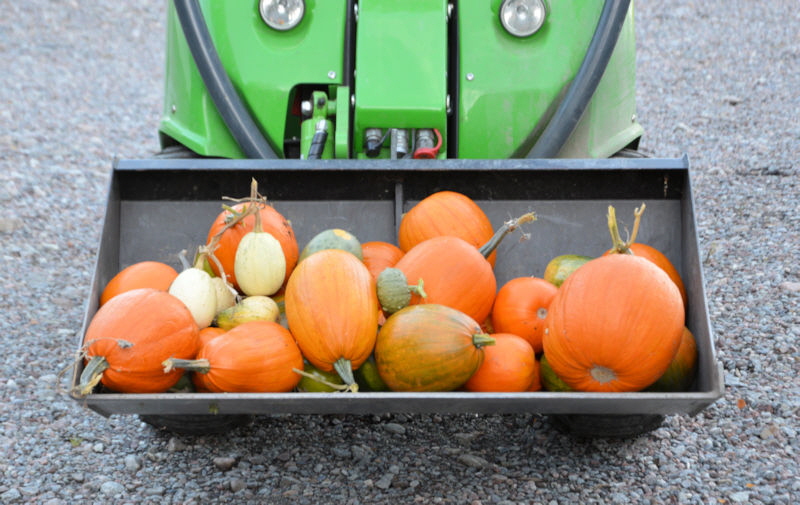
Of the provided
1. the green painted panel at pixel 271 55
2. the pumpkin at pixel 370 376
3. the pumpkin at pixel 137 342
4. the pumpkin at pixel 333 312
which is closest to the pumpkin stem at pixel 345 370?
the pumpkin at pixel 333 312

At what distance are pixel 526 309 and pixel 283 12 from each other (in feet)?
4.96

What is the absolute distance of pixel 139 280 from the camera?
2762 millimetres

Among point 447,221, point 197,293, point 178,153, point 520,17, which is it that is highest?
point 520,17

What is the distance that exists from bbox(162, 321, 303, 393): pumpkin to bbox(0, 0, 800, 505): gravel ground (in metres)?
0.52

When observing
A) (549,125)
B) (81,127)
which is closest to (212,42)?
(549,125)

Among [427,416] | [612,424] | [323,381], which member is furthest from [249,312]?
[612,424]

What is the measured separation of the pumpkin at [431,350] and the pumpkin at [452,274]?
0.17 m

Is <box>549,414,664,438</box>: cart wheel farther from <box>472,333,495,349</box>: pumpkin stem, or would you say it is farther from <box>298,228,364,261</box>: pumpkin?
<box>298,228,364,261</box>: pumpkin

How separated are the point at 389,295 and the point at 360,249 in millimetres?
361

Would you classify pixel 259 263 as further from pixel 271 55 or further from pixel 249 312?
pixel 271 55

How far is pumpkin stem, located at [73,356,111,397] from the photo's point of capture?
7.40ft

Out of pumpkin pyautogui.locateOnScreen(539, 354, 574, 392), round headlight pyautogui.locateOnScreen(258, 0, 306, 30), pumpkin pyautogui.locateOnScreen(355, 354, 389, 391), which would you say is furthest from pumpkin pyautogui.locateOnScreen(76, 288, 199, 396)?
round headlight pyautogui.locateOnScreen(258, 0, 306, 30)

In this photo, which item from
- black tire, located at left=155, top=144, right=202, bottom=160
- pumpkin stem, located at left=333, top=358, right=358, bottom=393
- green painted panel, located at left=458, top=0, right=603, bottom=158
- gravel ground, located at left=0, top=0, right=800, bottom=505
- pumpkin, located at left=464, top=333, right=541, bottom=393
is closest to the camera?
pumpkin stem, located at left=333, top=358, right=358, bottom=393

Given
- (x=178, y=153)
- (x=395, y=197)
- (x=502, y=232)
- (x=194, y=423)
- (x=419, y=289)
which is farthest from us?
(x=178, y=153)
